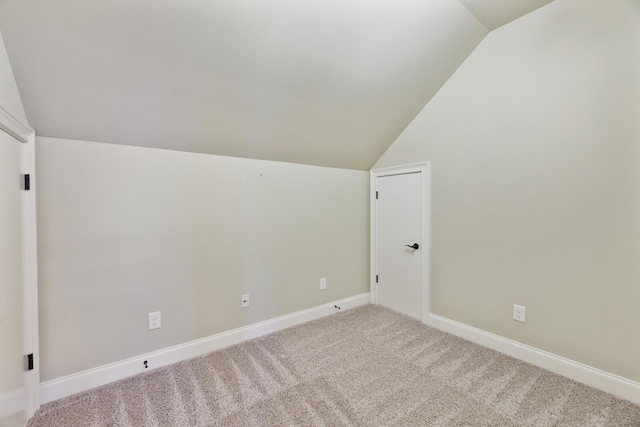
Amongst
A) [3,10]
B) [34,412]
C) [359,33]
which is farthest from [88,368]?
[359,33]

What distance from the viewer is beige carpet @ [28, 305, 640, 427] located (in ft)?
5.11

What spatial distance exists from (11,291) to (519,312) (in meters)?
3.28

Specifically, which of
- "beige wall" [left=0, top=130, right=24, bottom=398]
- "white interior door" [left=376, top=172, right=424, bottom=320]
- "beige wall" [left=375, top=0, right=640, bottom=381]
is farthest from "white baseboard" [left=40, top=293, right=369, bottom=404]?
"beige wall" [left=375, top=0, right=640, bottom=381]

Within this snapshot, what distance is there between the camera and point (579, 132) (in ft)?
6.06

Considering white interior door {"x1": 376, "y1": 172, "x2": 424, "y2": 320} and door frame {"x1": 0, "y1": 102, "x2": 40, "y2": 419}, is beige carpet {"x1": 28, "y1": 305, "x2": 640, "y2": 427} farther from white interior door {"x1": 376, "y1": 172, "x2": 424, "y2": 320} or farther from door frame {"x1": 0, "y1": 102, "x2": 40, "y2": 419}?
white interior door {"x1": 376, "y1": 172, "x2": 424, "y2": 320}

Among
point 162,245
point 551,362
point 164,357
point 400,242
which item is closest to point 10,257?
point 162,245

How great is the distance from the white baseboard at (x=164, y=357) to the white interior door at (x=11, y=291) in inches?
9.4

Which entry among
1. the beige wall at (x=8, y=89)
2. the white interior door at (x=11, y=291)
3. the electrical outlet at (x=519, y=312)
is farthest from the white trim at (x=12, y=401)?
the electrical outlet at (x=519, y=312)

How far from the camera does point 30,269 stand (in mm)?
1570

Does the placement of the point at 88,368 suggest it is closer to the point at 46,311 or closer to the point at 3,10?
the point at 46,311

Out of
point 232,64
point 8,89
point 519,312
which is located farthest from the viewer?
point 519,312

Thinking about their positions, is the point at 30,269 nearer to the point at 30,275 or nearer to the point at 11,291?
the point at 30,275

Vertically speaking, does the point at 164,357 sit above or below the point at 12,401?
below

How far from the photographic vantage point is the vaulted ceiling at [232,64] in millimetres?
1349
